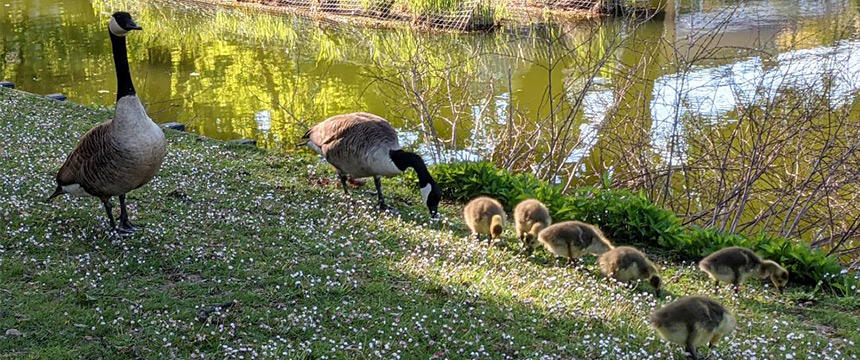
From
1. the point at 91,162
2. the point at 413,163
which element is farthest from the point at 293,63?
the point at 91,162

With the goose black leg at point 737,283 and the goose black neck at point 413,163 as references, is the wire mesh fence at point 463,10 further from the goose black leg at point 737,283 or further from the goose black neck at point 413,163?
the goose black leg at point 737,283

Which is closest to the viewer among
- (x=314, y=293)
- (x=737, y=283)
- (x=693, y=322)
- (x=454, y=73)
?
(x=693, y=322)

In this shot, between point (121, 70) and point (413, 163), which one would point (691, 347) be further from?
point (121, 70)

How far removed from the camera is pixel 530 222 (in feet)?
22.4

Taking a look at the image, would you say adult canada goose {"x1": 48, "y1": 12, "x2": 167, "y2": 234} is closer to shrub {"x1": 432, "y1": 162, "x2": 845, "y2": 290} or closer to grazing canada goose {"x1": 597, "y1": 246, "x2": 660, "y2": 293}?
shrub {"x1": 432, "y1": 162, "x2": 845, "y2": 290}

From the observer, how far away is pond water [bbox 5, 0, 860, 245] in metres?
10.6

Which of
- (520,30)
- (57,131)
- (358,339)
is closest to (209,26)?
(520,30)

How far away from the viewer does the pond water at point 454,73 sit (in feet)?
34.7

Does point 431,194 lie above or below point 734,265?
above

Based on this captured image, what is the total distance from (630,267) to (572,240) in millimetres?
550

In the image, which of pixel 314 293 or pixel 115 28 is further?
pixel 115 28

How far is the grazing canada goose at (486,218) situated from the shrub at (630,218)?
1153 mm

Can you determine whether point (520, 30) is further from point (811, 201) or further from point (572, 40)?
point (811, 201)

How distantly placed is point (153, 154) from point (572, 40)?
1730 centimetres
